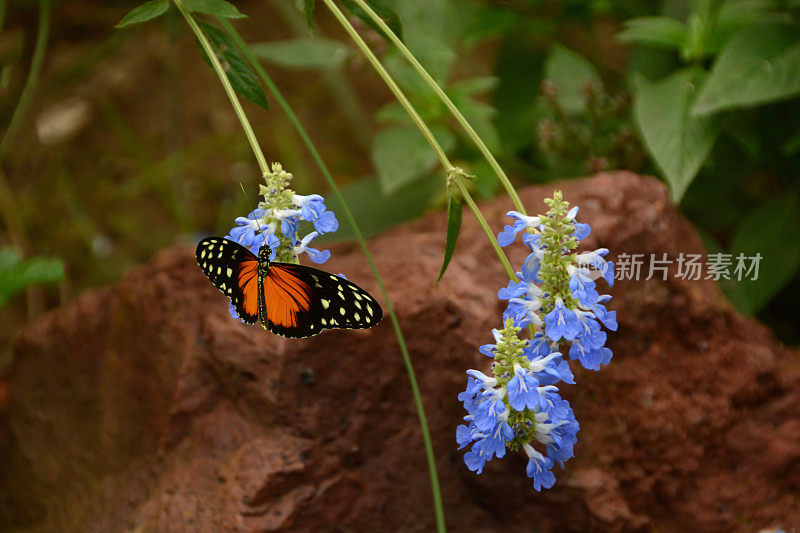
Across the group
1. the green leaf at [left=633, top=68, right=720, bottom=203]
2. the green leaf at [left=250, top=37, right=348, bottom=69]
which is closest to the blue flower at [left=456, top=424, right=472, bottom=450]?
the green leaf at [left=633, top=68, right=720, bottom=203]

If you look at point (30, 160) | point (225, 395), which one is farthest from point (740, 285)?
point (30, 160)

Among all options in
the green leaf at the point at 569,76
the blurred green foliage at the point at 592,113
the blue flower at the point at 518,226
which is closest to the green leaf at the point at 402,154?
the blurred green foliage at the point at 592,113

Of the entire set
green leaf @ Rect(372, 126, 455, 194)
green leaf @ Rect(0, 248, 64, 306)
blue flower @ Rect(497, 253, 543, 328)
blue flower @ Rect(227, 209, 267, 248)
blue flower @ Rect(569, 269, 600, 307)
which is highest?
blue flower @ Rect(227, 209, 267, 248)

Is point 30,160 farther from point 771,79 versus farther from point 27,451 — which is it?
point 771,79

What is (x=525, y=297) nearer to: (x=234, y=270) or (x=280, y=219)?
(x=280, y=219)

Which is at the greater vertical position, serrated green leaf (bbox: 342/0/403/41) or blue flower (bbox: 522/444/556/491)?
serrated green leaf (bbox: 342/0/403/41)

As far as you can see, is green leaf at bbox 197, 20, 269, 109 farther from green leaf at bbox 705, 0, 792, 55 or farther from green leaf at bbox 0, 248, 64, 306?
green leaf at bbox 705, 0, 792, 55

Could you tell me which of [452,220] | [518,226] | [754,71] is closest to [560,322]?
[518,226]
